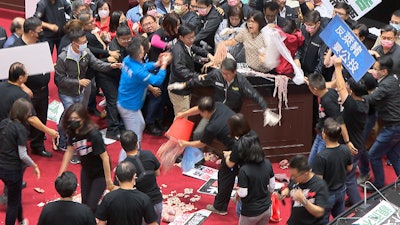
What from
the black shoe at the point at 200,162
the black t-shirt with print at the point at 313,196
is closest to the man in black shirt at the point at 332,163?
the black t-shirt with print at the point at 313,196

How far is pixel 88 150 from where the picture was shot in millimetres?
6785

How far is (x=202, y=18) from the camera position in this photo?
32.6 feet

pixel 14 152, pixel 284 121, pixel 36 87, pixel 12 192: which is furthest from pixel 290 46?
pixel 12 192

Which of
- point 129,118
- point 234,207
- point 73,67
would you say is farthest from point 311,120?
point 73,67

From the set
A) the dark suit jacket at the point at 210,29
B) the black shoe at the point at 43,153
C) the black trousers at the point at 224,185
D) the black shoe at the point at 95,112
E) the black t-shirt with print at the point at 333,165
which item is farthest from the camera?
the black shoe at the point at 95,112

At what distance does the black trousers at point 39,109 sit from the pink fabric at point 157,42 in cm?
140

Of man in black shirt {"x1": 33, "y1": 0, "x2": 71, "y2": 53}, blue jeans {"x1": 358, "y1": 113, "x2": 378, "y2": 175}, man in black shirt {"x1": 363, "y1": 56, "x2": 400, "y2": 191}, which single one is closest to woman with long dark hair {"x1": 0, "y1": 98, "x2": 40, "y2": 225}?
man in black shirt {"x1": 363, "y1": 56, "x2": 400, "y2": 191}

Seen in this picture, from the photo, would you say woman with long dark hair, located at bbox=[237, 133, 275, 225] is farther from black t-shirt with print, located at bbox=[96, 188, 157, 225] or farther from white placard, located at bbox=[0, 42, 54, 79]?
white placard, located at bbox=[0, 42, 54, 79]

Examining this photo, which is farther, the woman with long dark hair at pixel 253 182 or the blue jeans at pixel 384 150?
the blue jeans at pixel 384 150

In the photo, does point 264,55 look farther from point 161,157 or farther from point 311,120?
point 161,157

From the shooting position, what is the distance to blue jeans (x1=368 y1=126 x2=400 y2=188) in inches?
329

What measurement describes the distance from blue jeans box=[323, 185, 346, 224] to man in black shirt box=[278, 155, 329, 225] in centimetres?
24

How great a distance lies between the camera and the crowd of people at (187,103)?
644cm

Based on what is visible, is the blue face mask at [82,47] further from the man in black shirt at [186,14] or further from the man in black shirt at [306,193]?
the man in black shirt at [306,193]
